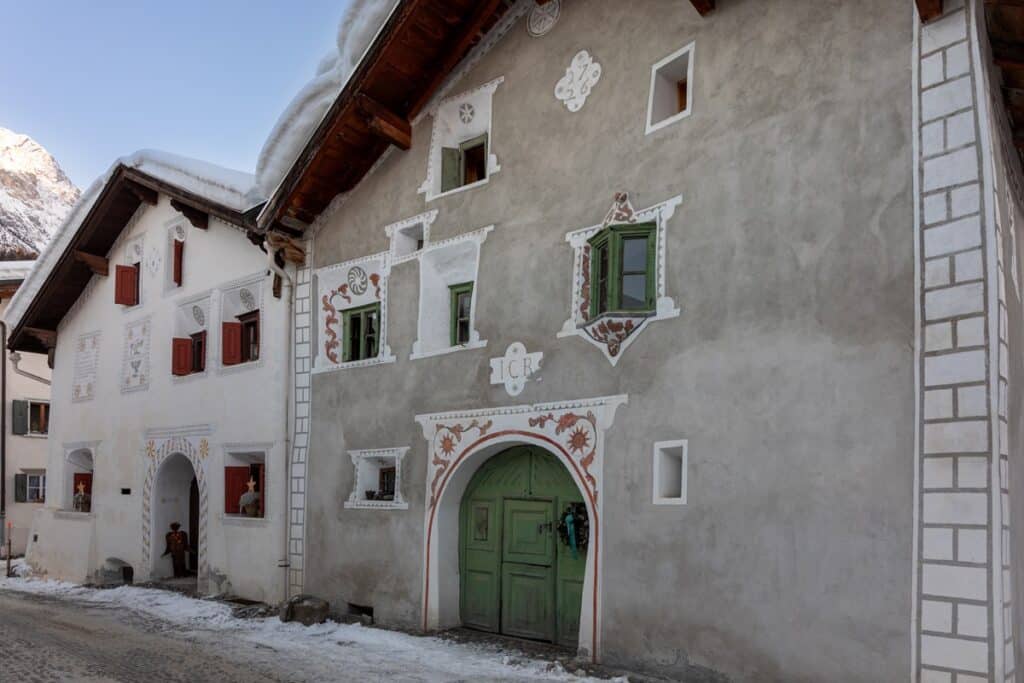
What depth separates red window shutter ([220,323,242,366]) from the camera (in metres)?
15.5

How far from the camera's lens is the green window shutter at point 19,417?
26.4 m

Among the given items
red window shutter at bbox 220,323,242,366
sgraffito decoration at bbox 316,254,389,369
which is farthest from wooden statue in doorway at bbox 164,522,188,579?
sgraffito decoration at bbox 316,254,389,369

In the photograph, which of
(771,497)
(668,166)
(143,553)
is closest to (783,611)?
(771,497)

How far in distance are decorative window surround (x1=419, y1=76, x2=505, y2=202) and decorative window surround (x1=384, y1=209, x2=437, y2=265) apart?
0.28 m

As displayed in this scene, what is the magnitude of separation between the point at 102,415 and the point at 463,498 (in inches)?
425

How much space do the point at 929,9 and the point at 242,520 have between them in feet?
39.4

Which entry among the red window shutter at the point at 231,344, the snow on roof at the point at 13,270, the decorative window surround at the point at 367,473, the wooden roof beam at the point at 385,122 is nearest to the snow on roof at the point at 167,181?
the red window shutter at the point at 231,344

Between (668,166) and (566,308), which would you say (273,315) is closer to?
(566,308)

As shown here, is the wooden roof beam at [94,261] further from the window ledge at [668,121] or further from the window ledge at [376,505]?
the window ledge at [668,121]

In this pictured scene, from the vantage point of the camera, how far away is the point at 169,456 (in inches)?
674

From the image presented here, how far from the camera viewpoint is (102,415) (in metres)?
19.3

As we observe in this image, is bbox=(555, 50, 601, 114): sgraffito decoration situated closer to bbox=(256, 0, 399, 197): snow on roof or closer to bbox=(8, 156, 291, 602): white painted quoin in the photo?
bbox=(256, 0, 399, 197): snow on roof

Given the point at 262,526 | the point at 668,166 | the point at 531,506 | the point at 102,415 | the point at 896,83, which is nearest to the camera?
the point at 896,83

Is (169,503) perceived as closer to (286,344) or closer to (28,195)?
(286,344)
